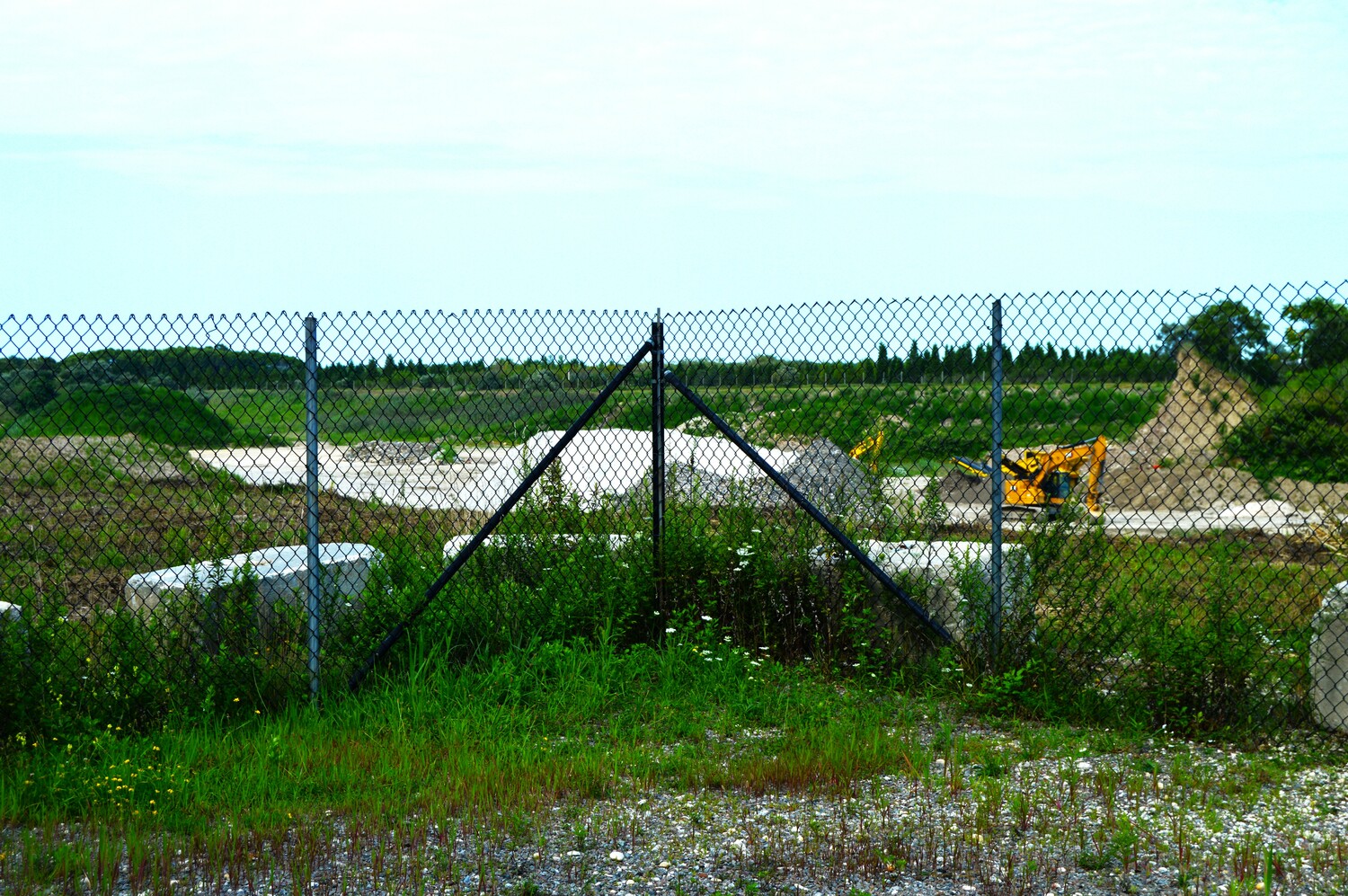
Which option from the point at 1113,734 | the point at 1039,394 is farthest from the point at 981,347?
the point at 1113,734

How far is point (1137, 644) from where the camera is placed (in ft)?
19.3

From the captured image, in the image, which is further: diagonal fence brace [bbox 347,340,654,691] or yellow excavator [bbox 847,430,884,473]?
yellow excavator [bbox 847,430,884,473]

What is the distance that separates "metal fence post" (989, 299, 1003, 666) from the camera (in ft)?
20.0

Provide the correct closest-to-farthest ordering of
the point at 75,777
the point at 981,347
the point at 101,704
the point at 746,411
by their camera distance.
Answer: the point at 75,777 < the point at 101,704 < the point at 981,347 < the point at 746,411

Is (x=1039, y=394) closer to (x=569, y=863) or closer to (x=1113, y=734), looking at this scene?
(x=1113, y=734)

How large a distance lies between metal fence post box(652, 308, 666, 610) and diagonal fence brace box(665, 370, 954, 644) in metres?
0.21

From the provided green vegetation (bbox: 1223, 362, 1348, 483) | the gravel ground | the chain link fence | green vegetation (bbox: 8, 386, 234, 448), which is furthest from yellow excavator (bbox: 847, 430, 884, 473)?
green vegetation (bbox: 8, 386, 234, 448)

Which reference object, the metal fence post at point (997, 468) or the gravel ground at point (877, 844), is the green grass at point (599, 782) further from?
the metal fence post at point (997, 468)

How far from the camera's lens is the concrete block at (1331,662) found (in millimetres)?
5535

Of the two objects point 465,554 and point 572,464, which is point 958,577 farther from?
point 465,554

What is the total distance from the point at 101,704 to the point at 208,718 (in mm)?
539

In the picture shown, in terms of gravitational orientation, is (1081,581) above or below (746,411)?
below

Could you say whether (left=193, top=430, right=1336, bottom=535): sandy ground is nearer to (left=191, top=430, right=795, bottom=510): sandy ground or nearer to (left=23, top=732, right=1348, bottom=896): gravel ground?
(left=191, top=430, right=795, bottom=510): sandy ground

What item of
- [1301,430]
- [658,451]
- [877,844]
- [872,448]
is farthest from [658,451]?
[1301,430]
